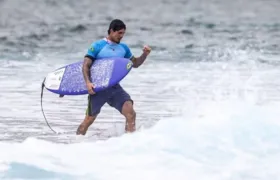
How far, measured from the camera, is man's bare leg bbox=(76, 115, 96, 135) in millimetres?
9617

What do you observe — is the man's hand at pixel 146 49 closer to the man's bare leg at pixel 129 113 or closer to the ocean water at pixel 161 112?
the man's bare leg at pixel 129 113

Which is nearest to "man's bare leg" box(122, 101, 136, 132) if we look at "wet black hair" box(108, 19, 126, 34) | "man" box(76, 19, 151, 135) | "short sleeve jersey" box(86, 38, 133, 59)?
"man" box(76, 19, 151, 135)

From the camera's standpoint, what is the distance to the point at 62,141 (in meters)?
9.87

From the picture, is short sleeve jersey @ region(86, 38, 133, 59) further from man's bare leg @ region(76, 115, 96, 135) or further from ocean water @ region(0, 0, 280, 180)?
ocean water @ region(0, 0, 280, 180)

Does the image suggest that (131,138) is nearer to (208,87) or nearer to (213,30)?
(208,87)

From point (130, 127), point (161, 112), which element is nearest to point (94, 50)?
point (130, 127)

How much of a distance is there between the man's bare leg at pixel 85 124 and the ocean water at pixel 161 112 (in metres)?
0.08

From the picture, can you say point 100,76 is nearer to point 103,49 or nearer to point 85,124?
point 103,49

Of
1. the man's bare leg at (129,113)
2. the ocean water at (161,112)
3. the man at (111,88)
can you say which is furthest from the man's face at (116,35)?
the ocean water at (161,112)

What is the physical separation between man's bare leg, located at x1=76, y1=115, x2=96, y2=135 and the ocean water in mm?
81

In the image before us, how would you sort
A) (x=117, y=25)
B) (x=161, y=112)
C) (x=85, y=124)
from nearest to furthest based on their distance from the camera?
(x=117, y=25) < (x=85, y=124) < (x=161, y=112)

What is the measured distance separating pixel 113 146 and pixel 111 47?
3.72ft

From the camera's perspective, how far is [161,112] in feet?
39.6

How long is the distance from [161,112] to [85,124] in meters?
2.51
